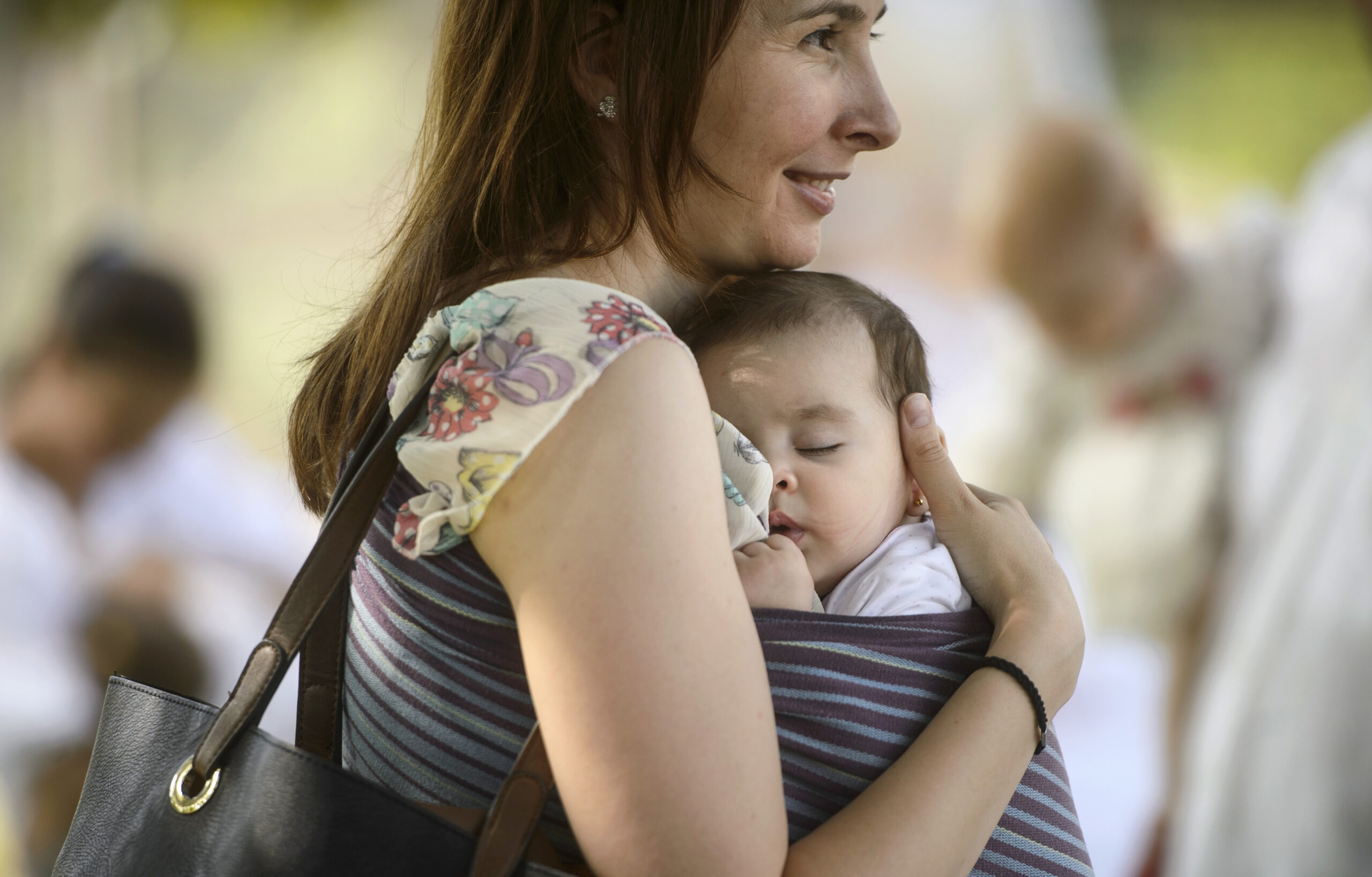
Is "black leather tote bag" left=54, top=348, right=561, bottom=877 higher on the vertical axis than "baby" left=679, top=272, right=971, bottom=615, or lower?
lower

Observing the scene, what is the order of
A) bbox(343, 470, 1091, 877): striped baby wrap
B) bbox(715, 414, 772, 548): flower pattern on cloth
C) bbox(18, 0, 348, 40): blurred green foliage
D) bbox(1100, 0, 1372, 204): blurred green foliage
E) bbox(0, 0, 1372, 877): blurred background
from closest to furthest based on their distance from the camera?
bbox(343, 470, 1091, 877): striped baby wrap
bbox(715, 414, 772, 548): flower pattern on cloth
bbox(1100, 0, 1372, 204): blurred green foliage
bbox(0, 0, 1372, 877): blurred background
bbox(18, 0, 348, 40): blurred green foliage

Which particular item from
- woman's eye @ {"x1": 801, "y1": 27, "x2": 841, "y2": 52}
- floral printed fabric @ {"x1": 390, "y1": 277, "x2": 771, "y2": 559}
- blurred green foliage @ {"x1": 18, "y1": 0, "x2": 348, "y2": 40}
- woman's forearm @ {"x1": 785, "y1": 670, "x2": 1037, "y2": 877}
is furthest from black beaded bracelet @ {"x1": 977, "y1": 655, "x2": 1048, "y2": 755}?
blurred green foliage @ {"x1": 18, "y1": 0, "x2": 348, "y2": 40}

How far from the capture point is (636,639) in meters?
0.61

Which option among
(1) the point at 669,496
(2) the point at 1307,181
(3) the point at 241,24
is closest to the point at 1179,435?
(2) the point at 1307,181

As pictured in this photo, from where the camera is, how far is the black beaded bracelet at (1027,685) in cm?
78

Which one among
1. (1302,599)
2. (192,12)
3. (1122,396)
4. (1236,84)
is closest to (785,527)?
(1302,599)

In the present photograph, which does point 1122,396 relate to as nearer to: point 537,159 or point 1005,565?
point 1005,565

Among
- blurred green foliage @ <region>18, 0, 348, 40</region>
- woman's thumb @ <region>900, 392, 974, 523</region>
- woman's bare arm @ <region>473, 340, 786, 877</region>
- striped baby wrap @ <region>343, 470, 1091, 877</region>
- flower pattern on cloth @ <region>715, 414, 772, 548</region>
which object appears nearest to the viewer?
woman's bare arm @ <region>473, 340, 786, 877</region>

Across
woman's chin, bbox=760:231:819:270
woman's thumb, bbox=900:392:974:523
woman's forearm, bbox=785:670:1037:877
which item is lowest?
woman's forearm, bbox=785:670:1037:877

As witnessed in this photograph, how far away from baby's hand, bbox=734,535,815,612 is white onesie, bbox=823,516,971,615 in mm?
36

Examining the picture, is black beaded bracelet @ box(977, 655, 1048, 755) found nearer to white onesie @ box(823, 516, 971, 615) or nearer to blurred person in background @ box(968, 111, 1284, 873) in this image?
white onesie @ box(823, 516, 971, 615)

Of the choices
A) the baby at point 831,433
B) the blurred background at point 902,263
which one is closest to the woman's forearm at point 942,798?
the baby at point 831,433

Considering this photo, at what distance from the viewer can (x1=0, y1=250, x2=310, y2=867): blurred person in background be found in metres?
2.87

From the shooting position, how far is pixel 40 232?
3.96m
